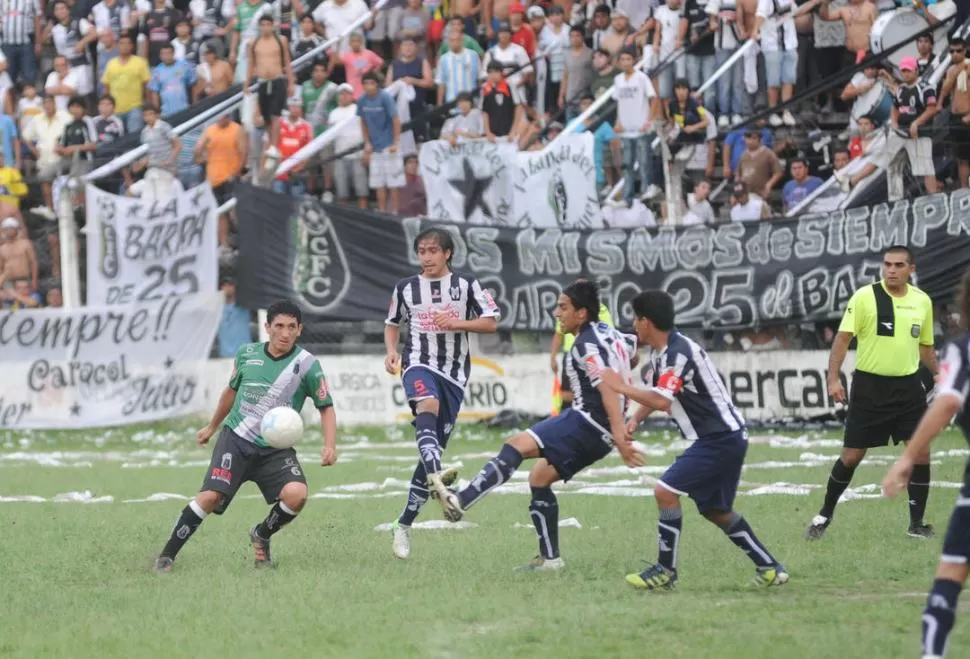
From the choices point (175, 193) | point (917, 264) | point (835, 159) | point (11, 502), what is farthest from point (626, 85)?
point (11, 502)

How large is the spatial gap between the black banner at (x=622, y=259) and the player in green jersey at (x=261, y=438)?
39.3 feet

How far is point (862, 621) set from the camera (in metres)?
8.23

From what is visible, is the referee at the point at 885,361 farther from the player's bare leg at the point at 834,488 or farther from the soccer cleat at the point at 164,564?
the soccer cleat at the point at 164,564

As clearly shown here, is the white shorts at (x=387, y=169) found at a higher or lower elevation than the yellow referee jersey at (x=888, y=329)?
higher

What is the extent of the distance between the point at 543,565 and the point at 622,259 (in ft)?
41.5

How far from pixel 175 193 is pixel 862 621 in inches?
702

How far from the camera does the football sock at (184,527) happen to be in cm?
1041

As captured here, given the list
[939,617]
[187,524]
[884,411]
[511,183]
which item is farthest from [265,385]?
[511,183]

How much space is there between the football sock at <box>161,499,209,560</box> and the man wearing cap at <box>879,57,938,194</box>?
13.2 meters

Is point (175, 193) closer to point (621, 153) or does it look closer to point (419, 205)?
point (419, 205)

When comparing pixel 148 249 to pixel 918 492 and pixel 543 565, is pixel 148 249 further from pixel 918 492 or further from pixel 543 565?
pixel 543 565

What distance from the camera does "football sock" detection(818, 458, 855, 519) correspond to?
11.8 m

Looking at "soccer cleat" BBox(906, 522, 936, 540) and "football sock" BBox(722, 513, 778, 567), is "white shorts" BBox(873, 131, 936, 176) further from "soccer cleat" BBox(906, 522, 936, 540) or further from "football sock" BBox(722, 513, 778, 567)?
"football sock" BBox(722, 513, 778, 567)

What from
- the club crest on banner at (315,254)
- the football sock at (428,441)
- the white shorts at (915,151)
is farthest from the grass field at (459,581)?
the club crest on banner at (315,254)
